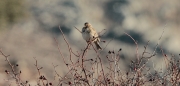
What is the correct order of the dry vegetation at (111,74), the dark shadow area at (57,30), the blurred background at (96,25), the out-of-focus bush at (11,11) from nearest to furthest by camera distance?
1. the dry vegetation at (111,74)
2. the out-of-focus bush at (11,11)
3. the blurred background at (96,25)
4. the dark shadow area at (57,30)

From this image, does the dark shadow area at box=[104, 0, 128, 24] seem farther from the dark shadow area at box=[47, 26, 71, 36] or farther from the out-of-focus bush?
the out-of-focus bush

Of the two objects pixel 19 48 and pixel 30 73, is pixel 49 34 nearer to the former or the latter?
pixel 19 48

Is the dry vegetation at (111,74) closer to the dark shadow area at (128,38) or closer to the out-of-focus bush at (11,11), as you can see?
the out-of-focus bush at (11,11)

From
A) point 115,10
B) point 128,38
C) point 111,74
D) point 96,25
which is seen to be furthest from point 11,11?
point 115,10

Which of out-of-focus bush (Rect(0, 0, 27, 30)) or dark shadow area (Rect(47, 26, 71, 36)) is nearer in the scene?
out-of-focus bush (Rect(0, 0, 27, 30))

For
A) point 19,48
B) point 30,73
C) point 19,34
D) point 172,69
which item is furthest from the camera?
point 19,34

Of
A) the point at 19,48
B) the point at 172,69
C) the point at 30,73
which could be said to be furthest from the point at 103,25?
the point at 172,69

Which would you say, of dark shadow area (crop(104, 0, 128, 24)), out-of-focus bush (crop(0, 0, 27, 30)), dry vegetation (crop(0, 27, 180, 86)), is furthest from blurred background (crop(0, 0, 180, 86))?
dry vegetation (crop(0, 27, 180, 86))

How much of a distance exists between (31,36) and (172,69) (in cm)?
1859

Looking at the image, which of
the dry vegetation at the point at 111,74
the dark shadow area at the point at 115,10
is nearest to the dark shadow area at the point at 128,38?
the dark shadow area at the point at 115,10

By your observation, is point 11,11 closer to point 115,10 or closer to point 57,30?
point 57,30

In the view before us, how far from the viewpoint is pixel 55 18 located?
24.6 metres

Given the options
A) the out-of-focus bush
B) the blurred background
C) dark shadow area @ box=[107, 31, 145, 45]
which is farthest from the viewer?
dark shadow area @ box=[107, 31, 145, 45]

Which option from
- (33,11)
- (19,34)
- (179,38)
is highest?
Answer: (33,11)
